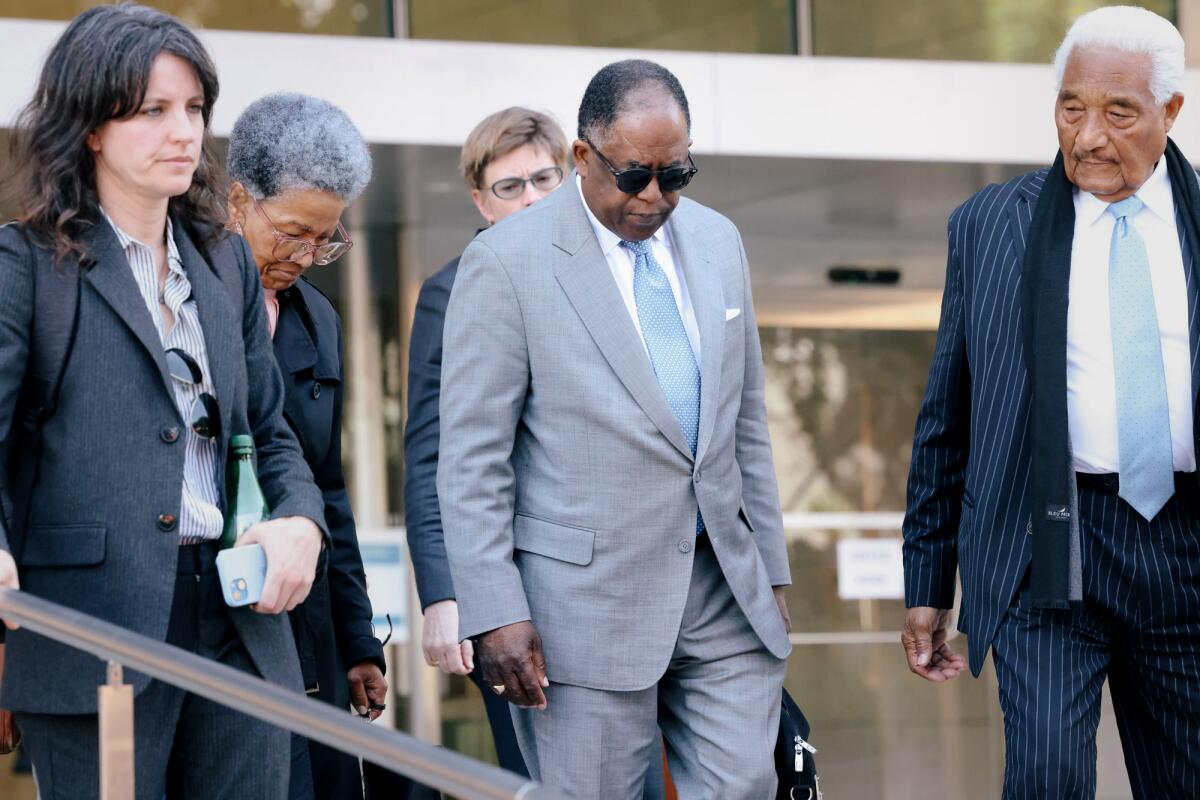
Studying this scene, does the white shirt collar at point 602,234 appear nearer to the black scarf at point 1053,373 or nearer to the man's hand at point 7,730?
the black scarf at point 1053,373

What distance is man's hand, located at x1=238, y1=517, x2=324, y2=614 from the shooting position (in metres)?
2.95

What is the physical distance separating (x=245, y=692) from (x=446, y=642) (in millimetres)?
1851

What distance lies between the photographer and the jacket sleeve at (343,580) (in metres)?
4.23

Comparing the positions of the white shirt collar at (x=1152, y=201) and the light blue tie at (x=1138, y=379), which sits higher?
the white shirt collar at (x=1152, y=201)

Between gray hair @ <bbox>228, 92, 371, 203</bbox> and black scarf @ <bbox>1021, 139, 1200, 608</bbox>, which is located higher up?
gray hair @ <bbox>228, 92, 371, 203</bbox>

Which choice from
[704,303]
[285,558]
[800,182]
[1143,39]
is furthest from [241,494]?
[800,182]

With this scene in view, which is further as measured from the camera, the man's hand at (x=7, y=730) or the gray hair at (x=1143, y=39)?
the gray hair at (x=1143, y=39)

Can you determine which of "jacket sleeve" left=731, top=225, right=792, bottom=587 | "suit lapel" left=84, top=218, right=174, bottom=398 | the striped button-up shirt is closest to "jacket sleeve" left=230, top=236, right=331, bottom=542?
the striped button-up shirt

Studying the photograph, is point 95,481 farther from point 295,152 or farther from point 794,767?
point 794,767

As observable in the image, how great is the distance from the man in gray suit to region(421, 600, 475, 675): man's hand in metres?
0.67

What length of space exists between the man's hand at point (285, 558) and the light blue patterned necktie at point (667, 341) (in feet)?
2.86

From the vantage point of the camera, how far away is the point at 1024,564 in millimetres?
3635

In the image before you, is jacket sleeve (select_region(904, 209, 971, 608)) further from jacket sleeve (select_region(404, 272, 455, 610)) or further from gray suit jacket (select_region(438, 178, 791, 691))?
jacket sleeve (select_region(404, 272, 455, 610))

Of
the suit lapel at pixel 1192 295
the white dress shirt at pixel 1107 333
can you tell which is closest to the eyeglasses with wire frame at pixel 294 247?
the white dress shirt at pixel 1107 333
